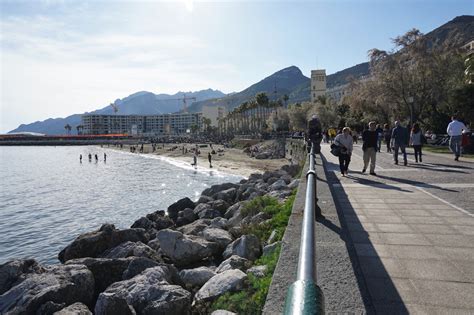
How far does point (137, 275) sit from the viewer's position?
6234 millimetres

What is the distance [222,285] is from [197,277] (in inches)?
61.4

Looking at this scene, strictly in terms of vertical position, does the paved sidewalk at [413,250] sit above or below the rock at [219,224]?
above

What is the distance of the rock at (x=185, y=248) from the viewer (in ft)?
26.7

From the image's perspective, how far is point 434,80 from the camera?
24.5m

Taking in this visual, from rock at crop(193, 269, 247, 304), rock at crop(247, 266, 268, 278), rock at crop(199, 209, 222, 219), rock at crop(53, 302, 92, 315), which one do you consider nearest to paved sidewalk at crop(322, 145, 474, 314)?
rock at crop(247, 266, 268, 278)

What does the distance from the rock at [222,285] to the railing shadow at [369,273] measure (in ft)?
5.12

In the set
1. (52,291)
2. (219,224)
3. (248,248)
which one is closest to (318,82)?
(219,224)

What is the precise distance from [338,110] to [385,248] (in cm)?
5739

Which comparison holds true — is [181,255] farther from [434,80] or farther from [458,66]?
[458,66]

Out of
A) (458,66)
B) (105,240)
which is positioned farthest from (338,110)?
(105,240)

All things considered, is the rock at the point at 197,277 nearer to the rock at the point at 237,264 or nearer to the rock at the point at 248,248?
the rock at the point at 237,264

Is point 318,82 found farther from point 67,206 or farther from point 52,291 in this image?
point 52,291

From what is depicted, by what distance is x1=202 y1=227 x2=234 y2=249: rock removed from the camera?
8.62 meters

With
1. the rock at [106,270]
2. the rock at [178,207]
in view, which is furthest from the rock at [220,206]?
the rock at [106,270]
